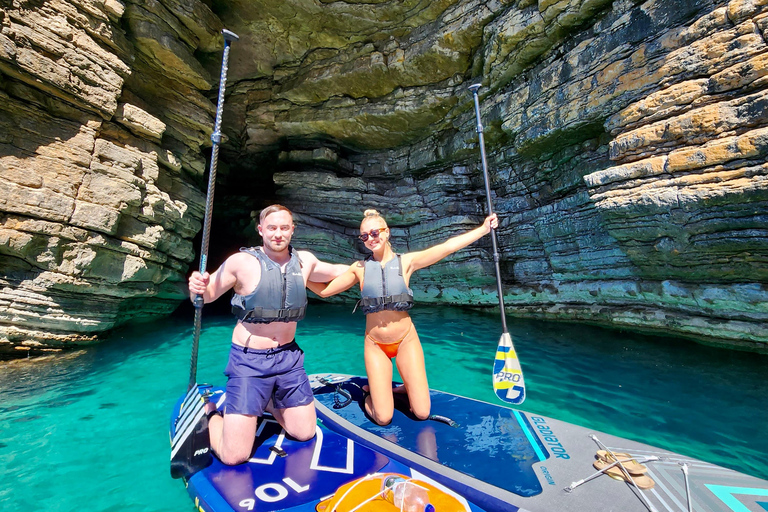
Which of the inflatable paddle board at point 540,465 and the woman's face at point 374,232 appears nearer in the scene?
the inflatable paddle board at point 540,465

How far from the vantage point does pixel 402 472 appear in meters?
3.51

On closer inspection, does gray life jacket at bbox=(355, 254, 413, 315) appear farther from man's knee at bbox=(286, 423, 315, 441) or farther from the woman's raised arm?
man's knee at bbox=(286, 423, 315, 441)

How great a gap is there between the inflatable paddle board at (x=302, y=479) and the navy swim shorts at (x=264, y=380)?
45 cm

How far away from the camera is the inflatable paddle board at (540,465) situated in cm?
280

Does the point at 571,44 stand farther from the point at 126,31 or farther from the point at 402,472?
the point at 126,31

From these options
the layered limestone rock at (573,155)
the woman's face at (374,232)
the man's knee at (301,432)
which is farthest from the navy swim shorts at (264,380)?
the layered limestone rock at (573,155)

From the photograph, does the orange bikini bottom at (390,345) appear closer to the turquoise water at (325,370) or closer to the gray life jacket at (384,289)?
the gray life jacket at (384,289)

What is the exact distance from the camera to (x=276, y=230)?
3.92m

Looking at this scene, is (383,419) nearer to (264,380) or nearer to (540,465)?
(264,380)

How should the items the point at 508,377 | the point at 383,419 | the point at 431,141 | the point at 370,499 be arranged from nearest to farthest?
1. the point at 370,499
2. the point at 383,419
3. the point at 508,377
4. the point at 431,141

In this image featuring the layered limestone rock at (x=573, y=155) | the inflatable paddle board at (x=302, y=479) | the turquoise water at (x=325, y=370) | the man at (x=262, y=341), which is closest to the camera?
the inflatable paddle board at (x=302, y=479)

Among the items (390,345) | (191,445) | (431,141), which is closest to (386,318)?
(390,345)

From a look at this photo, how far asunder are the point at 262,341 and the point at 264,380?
0.39 metres

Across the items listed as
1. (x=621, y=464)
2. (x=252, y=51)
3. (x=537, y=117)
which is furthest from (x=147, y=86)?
(x=621, y=464)
